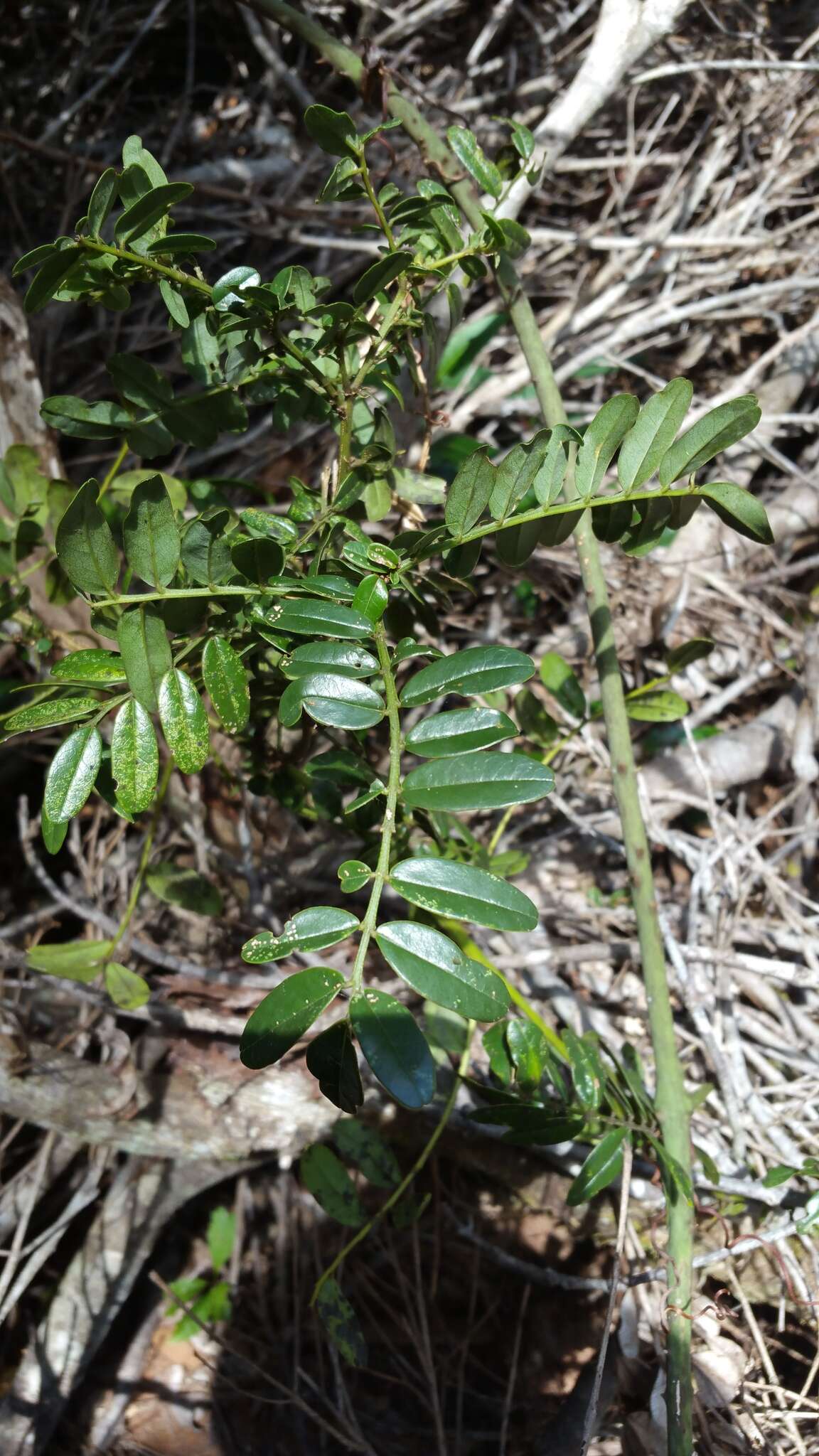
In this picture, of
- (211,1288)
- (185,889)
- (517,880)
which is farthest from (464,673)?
(211,1288)

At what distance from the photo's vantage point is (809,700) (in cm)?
149

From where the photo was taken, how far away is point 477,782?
568 millimetres

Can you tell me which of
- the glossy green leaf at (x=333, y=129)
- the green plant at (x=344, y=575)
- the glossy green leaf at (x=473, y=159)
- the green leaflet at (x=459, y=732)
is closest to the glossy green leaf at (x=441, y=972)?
the green plant at (x=344, y=575)

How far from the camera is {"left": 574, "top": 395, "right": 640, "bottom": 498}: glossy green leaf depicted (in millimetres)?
667

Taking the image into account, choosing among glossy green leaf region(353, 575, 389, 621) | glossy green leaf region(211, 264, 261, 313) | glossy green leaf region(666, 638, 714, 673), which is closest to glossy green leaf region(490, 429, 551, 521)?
glossy green leaf region(353, 575, 389, 621)

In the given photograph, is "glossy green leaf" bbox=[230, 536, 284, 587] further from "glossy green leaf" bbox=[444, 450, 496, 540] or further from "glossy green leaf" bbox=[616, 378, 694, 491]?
"glossy green leaf" bbox=[616, 378, 694, 491]

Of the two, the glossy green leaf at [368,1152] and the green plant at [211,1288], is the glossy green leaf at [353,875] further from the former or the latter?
the green plant at [211,1288]

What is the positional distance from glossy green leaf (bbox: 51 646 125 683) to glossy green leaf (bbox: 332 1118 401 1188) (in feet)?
2.07

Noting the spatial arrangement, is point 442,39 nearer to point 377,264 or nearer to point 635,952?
point 377,264

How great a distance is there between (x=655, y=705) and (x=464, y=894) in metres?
0.64

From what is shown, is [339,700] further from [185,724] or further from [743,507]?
[743,507]

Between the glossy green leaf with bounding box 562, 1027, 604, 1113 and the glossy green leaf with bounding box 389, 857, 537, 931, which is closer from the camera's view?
the glossy green leaf with bounding box 389, 857, 537, 931

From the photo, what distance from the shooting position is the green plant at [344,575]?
532 millimetres

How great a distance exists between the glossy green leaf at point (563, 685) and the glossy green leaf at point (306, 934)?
64 centimetres
